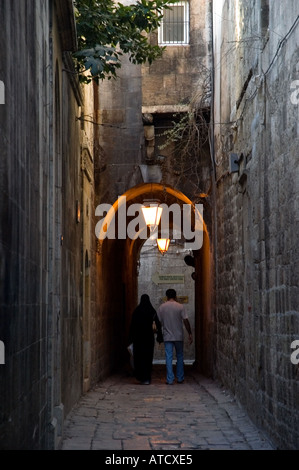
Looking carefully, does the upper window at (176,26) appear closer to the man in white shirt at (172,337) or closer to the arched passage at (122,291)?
the arched passage at (122,291)

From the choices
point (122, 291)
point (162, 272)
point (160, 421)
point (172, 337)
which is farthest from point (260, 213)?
point (162, 272)

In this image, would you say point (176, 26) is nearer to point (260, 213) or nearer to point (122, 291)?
point (260, 213)

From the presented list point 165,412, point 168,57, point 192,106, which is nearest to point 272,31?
point 165,412

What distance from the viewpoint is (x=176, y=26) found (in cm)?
1395

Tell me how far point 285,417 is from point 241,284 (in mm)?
3527

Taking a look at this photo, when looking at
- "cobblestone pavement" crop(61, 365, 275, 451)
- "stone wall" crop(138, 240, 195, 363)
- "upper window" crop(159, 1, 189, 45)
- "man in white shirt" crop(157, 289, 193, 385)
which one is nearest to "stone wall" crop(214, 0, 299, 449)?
"cobblestone pavement" crop(61, 365, 275, 451)

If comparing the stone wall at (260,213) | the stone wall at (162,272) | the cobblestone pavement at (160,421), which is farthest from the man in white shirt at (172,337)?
the stone wall at (162,272)

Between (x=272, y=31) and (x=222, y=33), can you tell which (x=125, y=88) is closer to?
(x=222, y=33)

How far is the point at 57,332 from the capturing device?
7555 mm

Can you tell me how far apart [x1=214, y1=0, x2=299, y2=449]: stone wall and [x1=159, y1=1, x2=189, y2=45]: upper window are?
1.79 m

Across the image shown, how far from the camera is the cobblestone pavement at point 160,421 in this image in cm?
721

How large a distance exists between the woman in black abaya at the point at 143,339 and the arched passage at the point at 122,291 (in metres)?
0.61

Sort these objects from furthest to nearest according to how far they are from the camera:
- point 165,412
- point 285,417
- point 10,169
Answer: point 165,412, point 285,417, point 10,169

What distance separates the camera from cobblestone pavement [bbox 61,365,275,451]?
284 inches
